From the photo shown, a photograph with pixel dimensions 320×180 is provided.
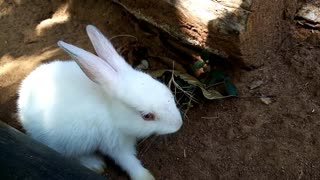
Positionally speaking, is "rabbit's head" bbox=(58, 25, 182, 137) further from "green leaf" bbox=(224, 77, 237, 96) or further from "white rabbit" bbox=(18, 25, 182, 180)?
"green leaf" bbox=(224, 77, 237, 96)

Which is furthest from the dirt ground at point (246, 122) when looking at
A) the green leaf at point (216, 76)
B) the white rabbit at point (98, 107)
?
the white rabbit at point (98, 107)

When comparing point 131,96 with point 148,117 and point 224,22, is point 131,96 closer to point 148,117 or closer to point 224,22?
point 148,117

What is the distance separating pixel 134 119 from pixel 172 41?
2.76 feet

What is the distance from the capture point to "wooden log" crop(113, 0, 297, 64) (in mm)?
2793

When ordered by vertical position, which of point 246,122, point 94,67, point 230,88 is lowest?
point 246,122

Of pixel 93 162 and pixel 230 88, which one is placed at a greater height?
pixel 230 88

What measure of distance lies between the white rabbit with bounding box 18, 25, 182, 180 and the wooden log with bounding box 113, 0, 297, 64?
0.50 m

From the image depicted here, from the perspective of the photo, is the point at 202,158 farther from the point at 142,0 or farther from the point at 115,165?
the point at 142,0

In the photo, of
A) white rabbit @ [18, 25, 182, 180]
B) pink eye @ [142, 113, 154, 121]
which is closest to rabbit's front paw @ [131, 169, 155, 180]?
white rabbit @ [18, 25, 182, 180]

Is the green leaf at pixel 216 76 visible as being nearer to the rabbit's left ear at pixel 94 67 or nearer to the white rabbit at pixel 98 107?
the white rabbit at pixel 98 107

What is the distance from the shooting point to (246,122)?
304 cm

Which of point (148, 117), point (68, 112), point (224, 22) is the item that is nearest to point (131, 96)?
point (148, 117)

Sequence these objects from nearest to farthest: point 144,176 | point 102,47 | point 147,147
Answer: point 102,47, point 144,176, point 147,147

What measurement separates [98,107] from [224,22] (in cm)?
88
